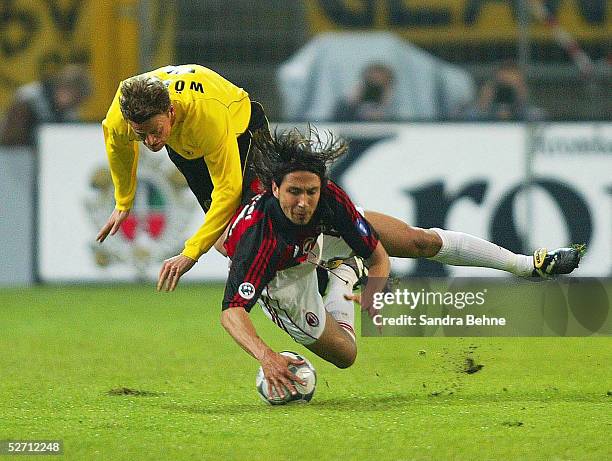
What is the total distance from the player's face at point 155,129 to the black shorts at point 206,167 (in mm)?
654

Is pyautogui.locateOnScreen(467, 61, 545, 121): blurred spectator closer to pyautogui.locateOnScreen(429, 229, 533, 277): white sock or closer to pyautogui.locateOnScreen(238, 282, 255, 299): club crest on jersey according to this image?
pyautogui.locateOnScreen(429, 229, 533, 277): white sock

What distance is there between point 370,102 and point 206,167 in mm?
5723

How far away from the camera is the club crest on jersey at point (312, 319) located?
→ 6.88 metres

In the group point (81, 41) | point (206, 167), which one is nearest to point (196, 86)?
point (206, 167)

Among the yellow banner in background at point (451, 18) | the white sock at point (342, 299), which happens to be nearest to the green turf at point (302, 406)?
the white sock at point (342, 299)

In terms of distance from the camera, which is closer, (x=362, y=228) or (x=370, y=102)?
(x=362, y=228)

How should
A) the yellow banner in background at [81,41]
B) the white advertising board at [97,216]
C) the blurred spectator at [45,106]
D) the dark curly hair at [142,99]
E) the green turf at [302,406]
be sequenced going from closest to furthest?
the green turf at [302,406] < the dark curly hair at [142,99] < the white advertising board at [97,216] < the yellow banner in background at [81,41] < the blurred spectator at [45,106]

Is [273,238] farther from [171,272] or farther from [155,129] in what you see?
[155,129]

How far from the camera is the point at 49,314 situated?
444 inches

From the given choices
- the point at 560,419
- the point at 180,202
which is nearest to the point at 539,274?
the point at 560,419

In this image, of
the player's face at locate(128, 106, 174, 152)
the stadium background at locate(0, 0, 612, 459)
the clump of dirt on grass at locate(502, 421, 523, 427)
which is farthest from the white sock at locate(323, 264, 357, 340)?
the stadium background at locate(0, 0, 612, 459)

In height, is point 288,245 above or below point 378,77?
above

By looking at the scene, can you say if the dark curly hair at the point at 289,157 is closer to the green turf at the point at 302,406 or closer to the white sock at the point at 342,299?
the white sock at the point at 342,299

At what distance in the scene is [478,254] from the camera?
761 cm
